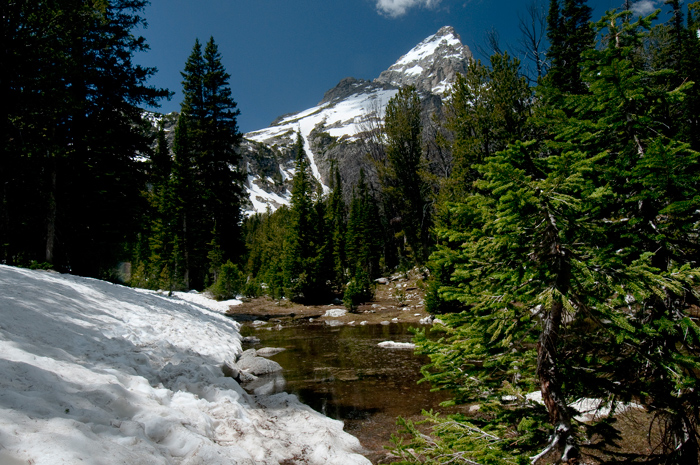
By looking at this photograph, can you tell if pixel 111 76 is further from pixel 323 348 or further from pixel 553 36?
pixel 553 36

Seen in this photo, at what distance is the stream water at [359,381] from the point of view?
6.10m

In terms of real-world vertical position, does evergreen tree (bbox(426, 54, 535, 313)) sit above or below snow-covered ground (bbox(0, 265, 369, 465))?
above

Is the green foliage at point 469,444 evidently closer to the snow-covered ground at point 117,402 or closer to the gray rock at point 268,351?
the snow-covered ground at point 117,402

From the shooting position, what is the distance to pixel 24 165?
11.4m

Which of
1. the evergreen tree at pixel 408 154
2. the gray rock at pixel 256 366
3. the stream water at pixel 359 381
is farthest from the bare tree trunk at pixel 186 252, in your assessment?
the gray rock at pixel 256 366

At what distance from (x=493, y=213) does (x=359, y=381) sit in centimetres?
704

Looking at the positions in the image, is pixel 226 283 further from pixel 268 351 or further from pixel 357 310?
pixel 268 351

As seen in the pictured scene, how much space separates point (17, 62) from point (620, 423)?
1619 cm

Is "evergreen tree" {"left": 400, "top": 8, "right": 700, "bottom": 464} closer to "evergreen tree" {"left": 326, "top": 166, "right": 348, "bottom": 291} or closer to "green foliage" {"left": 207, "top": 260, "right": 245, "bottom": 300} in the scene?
"green foliage" {"left": 207, "top": 260, "right": 245, "bottom": 300}

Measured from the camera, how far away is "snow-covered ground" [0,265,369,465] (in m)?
2.62

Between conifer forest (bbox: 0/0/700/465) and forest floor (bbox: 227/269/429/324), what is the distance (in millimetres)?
1591

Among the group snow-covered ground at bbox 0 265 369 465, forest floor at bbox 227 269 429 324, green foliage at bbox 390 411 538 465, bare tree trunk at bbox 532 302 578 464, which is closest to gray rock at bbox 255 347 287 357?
snow-covered ground at bbox 0 265 369 465

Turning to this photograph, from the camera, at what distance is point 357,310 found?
22656 millimetres

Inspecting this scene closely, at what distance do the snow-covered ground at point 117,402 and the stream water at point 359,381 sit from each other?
3.05 feet
